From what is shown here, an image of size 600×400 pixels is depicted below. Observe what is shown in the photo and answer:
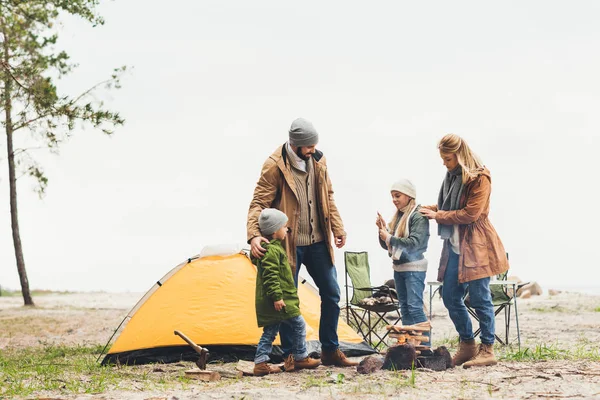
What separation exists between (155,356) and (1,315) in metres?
8.64

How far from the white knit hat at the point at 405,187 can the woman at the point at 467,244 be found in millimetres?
222

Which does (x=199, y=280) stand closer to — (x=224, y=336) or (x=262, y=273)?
(x=224, y=336)

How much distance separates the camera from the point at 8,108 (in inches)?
513

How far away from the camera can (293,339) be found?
17.6ft

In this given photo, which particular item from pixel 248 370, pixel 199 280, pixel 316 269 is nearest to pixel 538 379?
pixel 316 269

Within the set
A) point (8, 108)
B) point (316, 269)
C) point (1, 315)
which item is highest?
point (8, 108)

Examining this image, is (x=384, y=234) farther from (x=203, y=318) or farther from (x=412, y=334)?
(x=203, y=318)

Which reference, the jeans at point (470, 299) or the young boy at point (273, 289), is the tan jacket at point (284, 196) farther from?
the jeans at point (470, 299)

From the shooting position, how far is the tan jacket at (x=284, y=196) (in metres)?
5.24

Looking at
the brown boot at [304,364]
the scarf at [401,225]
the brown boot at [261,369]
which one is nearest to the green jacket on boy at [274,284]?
the brown boot at [261,369]

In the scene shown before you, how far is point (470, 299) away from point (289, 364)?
151 cm

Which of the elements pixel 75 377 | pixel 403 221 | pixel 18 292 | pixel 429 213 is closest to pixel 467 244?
pixel 429 213

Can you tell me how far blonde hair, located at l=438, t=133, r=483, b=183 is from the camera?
5.33 meters

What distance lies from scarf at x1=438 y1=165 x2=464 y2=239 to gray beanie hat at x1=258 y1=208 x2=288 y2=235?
4.29ft
